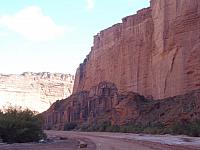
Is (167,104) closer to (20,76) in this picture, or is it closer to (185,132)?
(185,132)

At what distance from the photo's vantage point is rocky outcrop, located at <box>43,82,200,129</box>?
60.2 metres

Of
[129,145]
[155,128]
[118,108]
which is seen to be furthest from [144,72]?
[129,145]

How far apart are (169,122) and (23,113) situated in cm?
2507

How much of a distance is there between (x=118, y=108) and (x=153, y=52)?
10.6m

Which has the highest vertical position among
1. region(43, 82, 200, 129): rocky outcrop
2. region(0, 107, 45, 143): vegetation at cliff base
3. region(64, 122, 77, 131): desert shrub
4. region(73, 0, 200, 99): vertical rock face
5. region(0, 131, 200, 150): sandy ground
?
region(73, 0, 200, 99): vertical rock face

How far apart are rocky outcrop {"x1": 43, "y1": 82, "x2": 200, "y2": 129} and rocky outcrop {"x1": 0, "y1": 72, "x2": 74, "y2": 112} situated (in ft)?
188

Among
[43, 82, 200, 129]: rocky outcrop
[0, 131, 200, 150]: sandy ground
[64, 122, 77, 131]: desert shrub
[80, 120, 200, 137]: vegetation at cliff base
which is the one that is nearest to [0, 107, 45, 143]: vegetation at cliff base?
[0, 131, 200, 150]: sandy ground

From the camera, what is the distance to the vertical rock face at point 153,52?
6544 centimetres

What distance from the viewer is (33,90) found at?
178375 millimetres

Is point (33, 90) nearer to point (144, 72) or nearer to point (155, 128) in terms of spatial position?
point (144, 72)

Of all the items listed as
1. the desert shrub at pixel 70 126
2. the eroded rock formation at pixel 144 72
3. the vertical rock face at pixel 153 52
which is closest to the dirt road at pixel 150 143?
the eroded rock formation at pixel 144 72

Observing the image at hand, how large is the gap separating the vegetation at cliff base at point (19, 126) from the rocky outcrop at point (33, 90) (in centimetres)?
13192

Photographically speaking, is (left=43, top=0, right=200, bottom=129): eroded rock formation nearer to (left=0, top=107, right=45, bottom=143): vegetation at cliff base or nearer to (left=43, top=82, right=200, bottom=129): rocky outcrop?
(left=43, top=82, right=200, bottom=129): rocky outcrop

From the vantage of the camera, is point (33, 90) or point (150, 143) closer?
point (150, 143)
